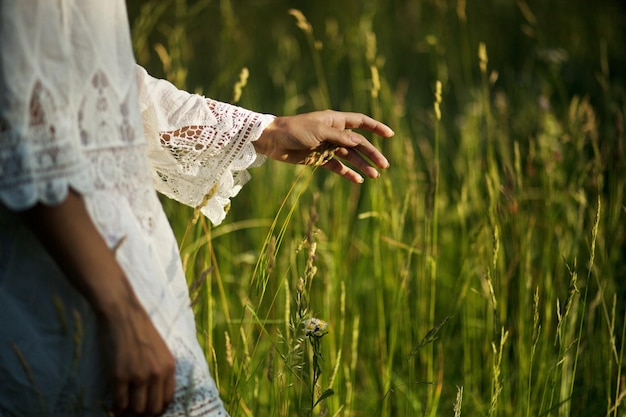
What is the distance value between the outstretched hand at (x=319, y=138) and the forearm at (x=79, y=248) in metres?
0.48

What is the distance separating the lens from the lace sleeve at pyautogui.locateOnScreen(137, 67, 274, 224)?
4.12 feet

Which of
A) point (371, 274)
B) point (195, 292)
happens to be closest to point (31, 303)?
point (195, 292)

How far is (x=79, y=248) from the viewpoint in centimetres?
87

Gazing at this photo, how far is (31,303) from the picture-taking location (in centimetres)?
97

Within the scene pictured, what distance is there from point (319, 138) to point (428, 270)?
904mm

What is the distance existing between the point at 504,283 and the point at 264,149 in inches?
36.6

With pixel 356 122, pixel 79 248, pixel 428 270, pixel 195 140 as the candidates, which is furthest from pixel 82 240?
pixel 428 270

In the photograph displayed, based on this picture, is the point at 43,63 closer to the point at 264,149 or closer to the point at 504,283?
the point at 264,149

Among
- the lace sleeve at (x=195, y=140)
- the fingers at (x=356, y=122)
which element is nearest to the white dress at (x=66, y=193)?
the lace sleeve at (x=195, y=140)

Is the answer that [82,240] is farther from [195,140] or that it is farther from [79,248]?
[195,140]

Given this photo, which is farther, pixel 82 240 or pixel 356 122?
pixel 356 122

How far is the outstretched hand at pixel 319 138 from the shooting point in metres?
1.30

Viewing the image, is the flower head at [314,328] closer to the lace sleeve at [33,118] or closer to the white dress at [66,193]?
the white dress at [66,193]

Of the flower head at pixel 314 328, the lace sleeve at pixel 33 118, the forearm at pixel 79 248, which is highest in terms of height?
the lace sleeve at pixel 33 118
